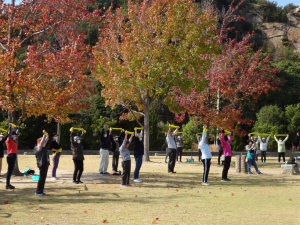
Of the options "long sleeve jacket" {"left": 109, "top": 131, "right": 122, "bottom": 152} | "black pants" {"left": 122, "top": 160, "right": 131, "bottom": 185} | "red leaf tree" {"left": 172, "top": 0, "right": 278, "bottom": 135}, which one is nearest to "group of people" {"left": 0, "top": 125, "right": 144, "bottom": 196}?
"black pants" {"left": 122, "top": 160, "right": 131, "bottom": 185}

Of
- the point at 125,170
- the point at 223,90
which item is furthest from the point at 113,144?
the point at 223,90

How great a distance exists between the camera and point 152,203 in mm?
8289

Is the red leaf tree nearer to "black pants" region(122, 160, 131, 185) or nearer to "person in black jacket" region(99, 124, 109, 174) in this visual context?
"person in black jacket" region(99, 124, 109, 174)

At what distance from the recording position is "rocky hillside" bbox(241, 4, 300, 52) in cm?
7569

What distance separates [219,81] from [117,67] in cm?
721

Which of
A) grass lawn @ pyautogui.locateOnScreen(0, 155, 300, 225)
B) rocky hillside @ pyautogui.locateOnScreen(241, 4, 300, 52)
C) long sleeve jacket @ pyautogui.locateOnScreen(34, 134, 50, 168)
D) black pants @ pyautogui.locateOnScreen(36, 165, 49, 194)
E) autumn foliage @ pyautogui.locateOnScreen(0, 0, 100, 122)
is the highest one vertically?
rocky hillside @ pyautogui.locateOnScreen(241, 4, 300, 52)

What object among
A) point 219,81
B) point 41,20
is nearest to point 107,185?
point 41,20

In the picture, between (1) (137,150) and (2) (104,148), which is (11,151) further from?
(1) (137,150)

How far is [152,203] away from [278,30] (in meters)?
81.0

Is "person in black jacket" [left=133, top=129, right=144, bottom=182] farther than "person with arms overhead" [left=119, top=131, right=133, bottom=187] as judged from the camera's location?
Yes

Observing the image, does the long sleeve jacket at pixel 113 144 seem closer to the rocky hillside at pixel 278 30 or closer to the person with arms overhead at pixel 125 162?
the person with arms overhead at pixel 125 162

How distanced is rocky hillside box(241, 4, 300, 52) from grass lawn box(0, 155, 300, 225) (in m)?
68.8

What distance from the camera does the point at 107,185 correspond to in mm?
11234

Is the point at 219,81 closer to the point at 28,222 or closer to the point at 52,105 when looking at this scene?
the point at 52,105
